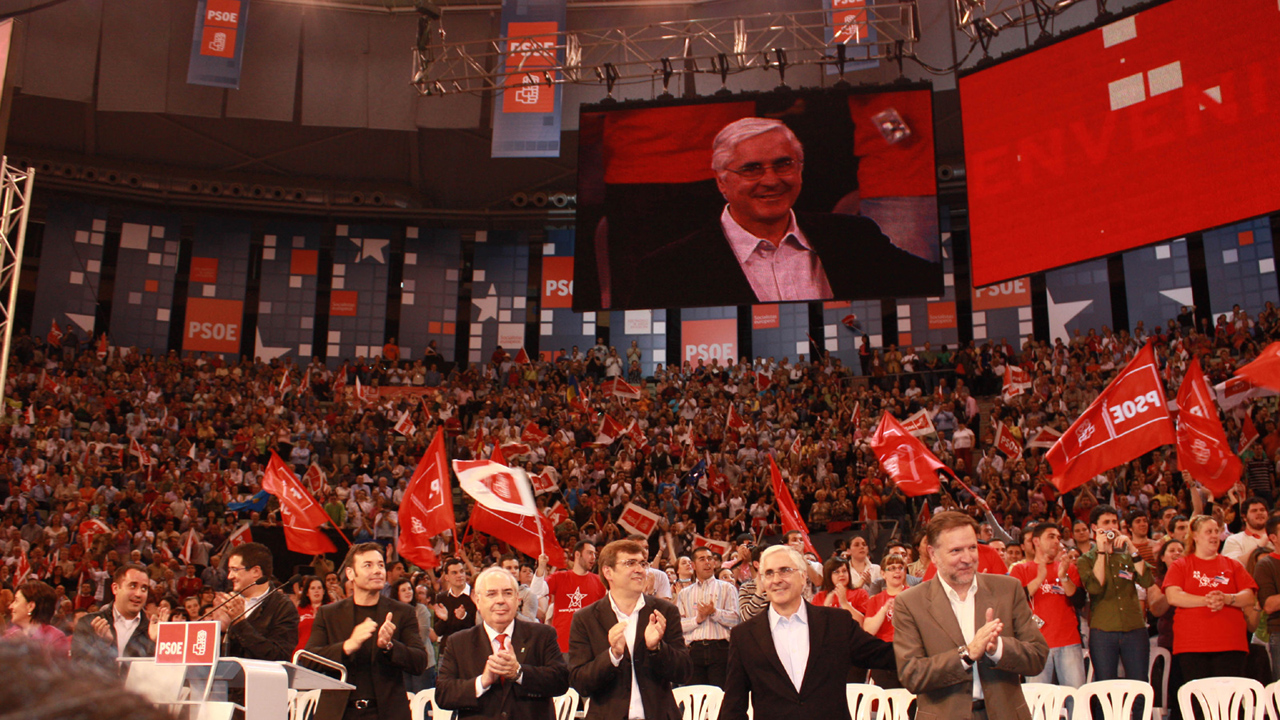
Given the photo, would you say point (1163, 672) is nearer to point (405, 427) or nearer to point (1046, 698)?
point (1046, 698)

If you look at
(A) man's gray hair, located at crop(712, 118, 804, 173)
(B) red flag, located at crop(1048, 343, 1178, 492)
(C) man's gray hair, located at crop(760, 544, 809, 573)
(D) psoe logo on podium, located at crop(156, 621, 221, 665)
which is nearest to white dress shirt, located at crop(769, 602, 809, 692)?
(C) man's gray hair, located at crop(760, 544, 809, 573)

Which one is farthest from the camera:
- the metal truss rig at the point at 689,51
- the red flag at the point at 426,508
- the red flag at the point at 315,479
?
the red flag at the point at 315,479

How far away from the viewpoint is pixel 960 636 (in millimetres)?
4742

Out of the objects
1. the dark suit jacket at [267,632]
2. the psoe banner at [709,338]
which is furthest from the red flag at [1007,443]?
the dark suit jacket at [267,632]

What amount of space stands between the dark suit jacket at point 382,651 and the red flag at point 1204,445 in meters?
8.35

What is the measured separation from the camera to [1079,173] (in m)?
16.5

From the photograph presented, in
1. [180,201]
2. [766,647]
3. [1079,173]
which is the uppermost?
[180,201]

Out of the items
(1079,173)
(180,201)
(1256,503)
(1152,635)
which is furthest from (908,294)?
(180,201)

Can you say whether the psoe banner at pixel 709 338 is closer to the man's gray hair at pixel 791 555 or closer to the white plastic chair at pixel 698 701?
the white plastic chair at pixel 698 701

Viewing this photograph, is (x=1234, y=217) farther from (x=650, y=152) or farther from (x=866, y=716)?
(x=866, y=716)

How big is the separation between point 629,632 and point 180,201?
30131 mm

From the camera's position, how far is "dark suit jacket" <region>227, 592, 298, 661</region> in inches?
232

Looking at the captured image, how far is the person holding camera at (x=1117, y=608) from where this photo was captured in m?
7.72

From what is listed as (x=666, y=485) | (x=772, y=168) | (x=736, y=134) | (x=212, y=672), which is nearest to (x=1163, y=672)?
(x=212, y=672)
